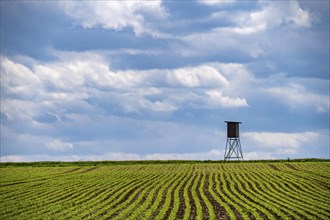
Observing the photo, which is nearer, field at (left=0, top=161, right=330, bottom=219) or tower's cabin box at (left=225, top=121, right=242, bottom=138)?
field at (left=0, top=161, right=330, bottom=219)

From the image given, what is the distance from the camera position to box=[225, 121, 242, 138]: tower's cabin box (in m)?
94.5

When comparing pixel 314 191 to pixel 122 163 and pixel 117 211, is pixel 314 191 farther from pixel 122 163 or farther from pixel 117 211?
pixel 122 163

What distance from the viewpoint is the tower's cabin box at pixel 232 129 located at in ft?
310

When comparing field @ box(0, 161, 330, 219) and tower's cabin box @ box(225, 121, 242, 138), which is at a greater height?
tower's cabin box @ box(225, 121, 242, 138)

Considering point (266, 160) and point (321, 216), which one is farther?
point (266, 160)

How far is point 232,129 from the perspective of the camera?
311 feet

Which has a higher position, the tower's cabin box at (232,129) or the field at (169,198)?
the tower's cabin box at (232,129)

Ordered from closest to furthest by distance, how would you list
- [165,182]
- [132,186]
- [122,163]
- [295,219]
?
[295,219], [132,186], [165,182], [122,163]

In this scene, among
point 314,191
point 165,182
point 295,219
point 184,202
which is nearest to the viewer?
point 295,219

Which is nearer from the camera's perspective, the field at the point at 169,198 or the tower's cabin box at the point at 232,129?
the field at the point at 169,198

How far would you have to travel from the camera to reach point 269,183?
51562mm

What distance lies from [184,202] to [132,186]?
47.2ft

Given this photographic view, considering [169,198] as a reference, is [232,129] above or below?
above

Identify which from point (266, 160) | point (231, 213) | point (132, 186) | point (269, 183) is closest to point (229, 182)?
point (269, 183)
